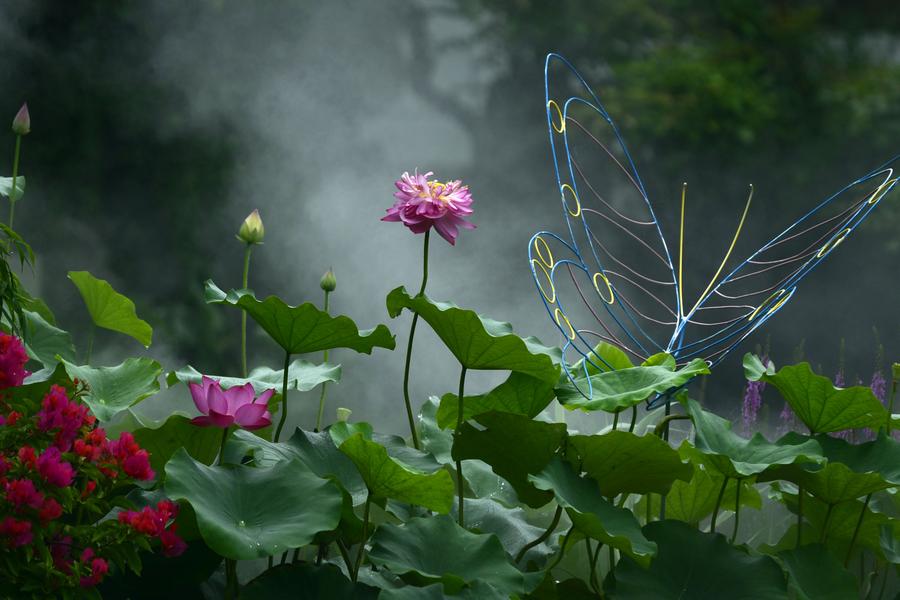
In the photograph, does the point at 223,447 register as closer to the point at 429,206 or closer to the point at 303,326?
the point at 303,326

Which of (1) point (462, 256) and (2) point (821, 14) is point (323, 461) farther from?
(2) point (821, 14)

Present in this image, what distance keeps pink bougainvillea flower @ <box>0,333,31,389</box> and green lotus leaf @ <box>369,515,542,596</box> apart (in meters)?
0.34

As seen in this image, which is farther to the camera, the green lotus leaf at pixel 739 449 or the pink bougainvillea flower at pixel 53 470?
the green lotus leaf at pixel 739 449

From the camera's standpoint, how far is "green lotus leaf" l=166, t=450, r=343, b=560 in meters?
0.87

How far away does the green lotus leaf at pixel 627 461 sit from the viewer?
Result: 3.33ft

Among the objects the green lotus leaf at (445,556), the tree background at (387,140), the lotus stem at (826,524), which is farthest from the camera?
the tree background at (387,140)

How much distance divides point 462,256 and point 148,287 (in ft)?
3.81

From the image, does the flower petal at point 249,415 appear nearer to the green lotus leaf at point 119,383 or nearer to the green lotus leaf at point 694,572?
the green lotus leaf at point 119,383

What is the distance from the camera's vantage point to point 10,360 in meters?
0.86

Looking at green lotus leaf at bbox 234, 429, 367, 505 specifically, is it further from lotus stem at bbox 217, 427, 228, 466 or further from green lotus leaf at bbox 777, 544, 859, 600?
green lotus leaf at bbox 777, 544, 859, 600

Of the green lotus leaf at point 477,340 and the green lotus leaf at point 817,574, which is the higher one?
the green lotus leaf at point 477,340

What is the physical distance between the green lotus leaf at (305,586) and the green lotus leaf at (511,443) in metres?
0.17

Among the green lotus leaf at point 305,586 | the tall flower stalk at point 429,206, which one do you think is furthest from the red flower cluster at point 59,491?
the tall flower stalk at point 429,206

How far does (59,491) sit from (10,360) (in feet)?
0.40
